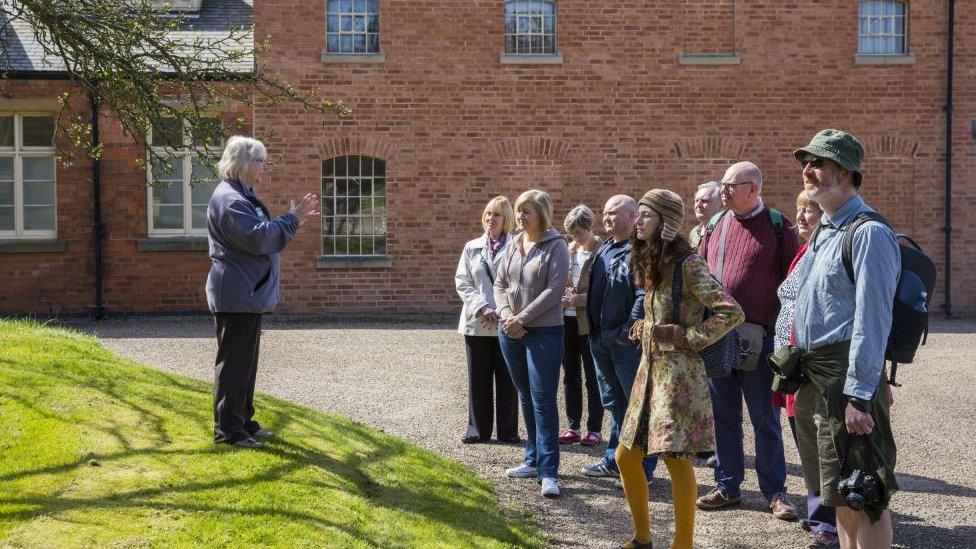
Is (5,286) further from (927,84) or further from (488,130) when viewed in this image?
(927,84)

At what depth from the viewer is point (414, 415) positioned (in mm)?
10344

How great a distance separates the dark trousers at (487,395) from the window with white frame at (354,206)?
1039cm

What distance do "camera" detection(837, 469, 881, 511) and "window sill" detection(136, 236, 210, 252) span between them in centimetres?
1639

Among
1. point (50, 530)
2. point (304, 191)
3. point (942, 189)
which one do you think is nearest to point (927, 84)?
point (942, 189)

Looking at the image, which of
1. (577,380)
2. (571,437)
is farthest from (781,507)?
(577,380)

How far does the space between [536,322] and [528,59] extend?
40.5ft

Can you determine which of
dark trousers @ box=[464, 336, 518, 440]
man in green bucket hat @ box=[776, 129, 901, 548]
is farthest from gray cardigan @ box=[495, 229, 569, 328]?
man in green bucket hat @ box=[776, 129, 901, 548]

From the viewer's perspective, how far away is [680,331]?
19.1 ft

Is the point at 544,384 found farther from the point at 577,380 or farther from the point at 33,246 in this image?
the point at 33,246

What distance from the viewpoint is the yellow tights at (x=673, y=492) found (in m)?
5.74

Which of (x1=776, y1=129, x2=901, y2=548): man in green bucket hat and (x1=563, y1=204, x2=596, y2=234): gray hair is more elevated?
(x1=563, y1=204, x2=596, y2=234): gray hair

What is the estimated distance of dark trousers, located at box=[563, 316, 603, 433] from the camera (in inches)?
364

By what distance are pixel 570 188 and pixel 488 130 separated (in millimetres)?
1668

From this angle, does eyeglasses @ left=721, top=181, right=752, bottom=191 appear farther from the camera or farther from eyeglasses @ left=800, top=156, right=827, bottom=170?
the camera
